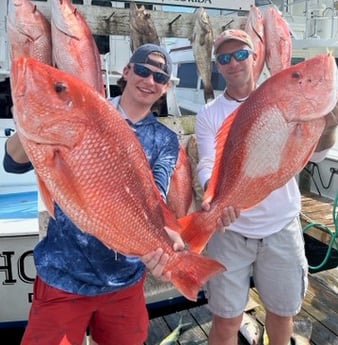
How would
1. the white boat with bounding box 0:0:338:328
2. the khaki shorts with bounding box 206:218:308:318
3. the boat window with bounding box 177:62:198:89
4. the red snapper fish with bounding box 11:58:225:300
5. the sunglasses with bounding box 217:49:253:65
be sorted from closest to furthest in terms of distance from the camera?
1. the red snapper fish with bounding box 11:58:225:300
2. the sunglasses with bounding box 217:49:253:65
3. the khaki shorts with bounding box 206:218:308:318
4. the white boat with bounding box 0:0:338:328
5. the boat window with bounding box 177:62:198:89

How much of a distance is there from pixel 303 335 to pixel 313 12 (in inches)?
402

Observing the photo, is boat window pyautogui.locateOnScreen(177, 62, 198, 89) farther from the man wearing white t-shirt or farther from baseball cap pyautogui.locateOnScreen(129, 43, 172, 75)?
baseball cap pyautogui.locateOnScreen(129, 43, 172, 75)

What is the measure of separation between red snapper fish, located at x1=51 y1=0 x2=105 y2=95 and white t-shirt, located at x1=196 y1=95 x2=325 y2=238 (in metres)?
0.68

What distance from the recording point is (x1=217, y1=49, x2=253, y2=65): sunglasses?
2205 mm

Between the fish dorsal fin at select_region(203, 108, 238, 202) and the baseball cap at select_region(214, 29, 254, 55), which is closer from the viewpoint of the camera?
the fish dorsal fin at select_region(203, 108, 238, 202)

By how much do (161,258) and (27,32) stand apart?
1080 millimetres

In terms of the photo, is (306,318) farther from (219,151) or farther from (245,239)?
(219,151)

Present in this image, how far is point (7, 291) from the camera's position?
349 centimetres

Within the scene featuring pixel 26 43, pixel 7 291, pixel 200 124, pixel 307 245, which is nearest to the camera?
pixel 26 43

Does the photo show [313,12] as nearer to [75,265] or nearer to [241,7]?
[241,7]

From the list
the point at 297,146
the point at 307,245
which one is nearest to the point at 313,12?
the point at 307,245

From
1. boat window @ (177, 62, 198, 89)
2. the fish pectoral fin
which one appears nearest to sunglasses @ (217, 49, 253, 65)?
the fish pectoral fin

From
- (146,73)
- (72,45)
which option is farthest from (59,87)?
(146,73)

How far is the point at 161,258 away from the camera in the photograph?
1642mm
